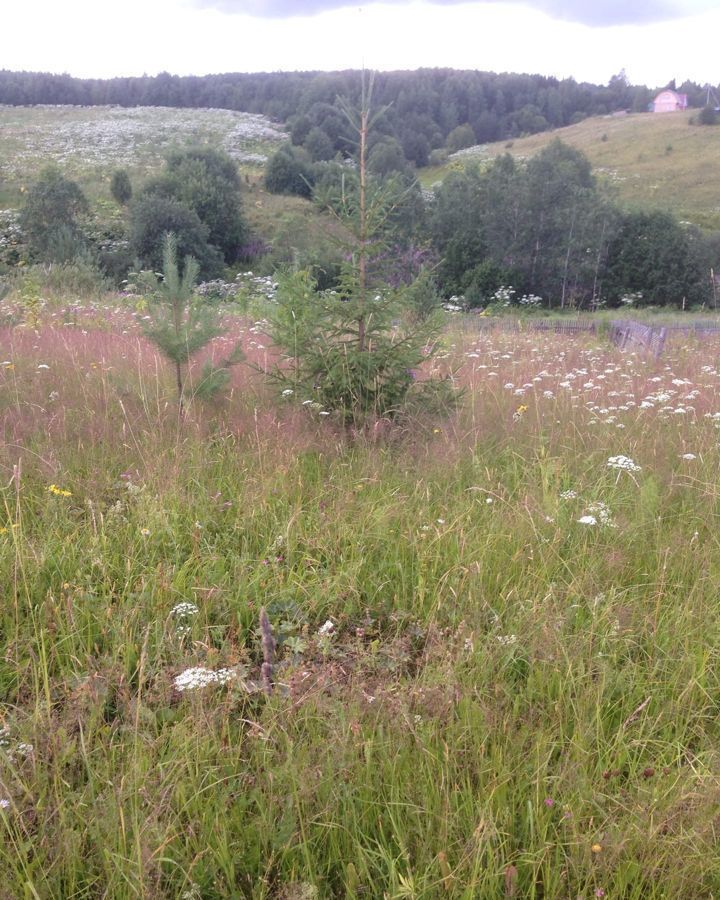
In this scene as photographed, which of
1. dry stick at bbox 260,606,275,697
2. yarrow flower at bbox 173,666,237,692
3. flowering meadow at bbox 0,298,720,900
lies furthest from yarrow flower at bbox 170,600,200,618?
dry stick at bbox 260,606,275,697

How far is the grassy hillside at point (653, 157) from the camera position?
52.0 metres

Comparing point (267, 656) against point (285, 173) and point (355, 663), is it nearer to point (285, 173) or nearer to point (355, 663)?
point (355, 663)

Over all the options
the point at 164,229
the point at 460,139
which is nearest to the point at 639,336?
the point at 164,229

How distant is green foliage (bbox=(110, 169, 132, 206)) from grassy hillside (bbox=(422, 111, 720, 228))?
3166 cm

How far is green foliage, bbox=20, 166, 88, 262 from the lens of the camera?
33.0m

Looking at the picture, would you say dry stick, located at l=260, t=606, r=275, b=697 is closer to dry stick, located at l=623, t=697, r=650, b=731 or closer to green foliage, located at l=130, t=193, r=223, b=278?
dry stick, located at l=623, t=697, r=650, b=731

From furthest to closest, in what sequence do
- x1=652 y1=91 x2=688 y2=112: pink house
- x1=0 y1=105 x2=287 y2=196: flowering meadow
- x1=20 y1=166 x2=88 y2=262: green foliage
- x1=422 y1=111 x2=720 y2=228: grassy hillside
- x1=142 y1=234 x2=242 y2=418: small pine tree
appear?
x1=652 y1=91 x2=688 y2=112: pink house → x1=422 y1=111 x2=720 y2=228: grassy hillside → x1=0 y1=105 x2=287 y2=196: flowering meadow → x1=20 y1=166 x2=88 y2=262: green foliage → x1=142 y1=234 x2=242 y2=418: small pine tree

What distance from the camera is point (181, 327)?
175 inches

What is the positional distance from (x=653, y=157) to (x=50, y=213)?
57425 mm

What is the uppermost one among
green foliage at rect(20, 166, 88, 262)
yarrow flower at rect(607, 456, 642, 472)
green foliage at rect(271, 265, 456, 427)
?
green foliage at rect(20, 166, 88, 262)

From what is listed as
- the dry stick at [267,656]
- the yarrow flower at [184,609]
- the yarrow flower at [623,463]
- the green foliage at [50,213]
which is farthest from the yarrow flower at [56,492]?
the green foliage at [50,213]

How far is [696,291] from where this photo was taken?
35.2 m

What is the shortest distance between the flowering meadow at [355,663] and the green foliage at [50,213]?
33050mm

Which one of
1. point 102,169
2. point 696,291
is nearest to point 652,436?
point 696,291
